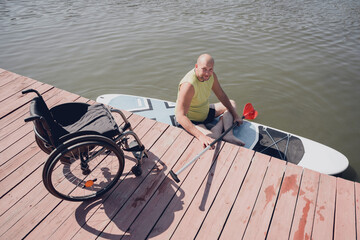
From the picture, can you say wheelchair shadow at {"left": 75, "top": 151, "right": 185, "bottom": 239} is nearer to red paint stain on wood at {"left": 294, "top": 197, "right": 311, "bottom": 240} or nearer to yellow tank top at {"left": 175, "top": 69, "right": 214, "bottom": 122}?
yellow tank top at {"left": 175, "top": 69, "right": 214, "bottom": 122}

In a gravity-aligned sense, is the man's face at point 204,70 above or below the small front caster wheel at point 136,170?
above

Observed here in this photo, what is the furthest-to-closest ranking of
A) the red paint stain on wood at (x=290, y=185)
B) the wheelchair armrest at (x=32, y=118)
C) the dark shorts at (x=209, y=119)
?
the dark shorts at (x=209, y=119) < the red paint stain on wood at (x=290, y=185) < the wheelchair armrest at (x=32, y=118)

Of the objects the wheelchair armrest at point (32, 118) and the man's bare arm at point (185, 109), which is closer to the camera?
the wheelchair armrest at point (32, 118)

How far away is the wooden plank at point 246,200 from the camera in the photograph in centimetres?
245

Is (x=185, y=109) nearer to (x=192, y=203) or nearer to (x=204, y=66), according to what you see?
(x=204, y=66)

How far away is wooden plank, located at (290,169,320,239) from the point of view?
2.43 metres

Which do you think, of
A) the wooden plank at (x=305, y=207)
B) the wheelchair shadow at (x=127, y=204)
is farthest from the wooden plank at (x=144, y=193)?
the wooden plank at (x=305, y=207)

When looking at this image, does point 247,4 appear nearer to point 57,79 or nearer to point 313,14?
point 313,14

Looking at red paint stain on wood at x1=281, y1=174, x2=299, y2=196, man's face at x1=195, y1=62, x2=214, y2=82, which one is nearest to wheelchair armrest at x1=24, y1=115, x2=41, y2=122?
man's face at x1=195, y1=62, x2=214, y2=82

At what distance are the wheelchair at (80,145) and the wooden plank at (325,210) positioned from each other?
2.11 metres

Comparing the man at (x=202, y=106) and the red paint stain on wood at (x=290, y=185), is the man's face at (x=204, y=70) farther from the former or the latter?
the red paint stain on wood at (x=290, y=185)

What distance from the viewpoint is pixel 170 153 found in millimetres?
3258

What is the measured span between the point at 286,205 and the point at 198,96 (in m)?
1.85

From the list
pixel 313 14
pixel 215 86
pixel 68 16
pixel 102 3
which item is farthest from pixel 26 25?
pixel 313 14
